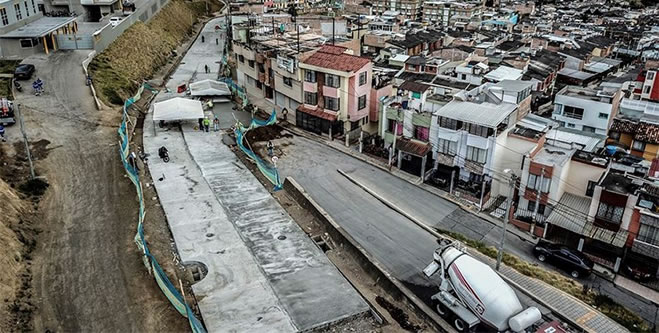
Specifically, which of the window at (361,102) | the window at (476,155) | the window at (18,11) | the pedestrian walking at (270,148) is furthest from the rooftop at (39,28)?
the window at (476,155)

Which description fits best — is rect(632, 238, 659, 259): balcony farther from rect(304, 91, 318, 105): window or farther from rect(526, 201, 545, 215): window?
rect(304, 91, 318, 105): window

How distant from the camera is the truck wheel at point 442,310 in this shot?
2386cm

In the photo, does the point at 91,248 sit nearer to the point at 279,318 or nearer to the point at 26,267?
the point at 26,267

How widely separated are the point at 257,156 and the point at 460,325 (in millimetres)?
24461

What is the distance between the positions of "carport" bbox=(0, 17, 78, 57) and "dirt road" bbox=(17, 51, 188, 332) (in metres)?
13.5

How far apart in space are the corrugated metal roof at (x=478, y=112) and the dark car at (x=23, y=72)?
133 feet

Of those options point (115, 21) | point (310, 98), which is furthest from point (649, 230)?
point (115, 21)

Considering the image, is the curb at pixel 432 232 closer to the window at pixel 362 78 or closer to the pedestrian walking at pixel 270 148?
the pedestrian walking at pixel 270 148

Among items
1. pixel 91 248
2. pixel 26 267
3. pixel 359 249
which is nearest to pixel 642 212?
pixel 359 249

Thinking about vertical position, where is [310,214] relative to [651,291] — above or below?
above

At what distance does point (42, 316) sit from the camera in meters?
22.6

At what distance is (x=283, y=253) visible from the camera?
1108 inches

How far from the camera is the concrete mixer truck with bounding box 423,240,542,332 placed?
21.4m

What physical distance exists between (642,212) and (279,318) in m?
22.2
